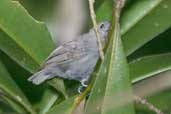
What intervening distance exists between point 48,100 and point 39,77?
0.32ft

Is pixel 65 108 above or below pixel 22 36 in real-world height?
below

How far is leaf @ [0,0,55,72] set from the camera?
5.86 ft

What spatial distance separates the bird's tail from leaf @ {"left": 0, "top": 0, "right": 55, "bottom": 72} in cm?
7

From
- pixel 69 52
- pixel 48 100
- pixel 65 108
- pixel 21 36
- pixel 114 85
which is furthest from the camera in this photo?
pixel 69 52

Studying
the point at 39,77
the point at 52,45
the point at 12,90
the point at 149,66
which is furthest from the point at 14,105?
the point at 149,66

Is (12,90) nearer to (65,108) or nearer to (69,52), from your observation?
(65,108)

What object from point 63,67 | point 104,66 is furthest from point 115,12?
point 63,67

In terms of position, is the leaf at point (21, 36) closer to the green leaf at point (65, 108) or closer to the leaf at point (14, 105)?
the leaf at point (14, 105)

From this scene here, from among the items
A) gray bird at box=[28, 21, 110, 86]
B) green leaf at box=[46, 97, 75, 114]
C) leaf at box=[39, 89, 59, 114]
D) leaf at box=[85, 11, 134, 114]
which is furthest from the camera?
gray bird at box=[28, 21, 110, 86]

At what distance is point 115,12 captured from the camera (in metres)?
1.25

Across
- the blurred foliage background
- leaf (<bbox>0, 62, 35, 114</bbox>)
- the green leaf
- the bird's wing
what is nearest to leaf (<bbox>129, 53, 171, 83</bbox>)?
the blurred foliage background

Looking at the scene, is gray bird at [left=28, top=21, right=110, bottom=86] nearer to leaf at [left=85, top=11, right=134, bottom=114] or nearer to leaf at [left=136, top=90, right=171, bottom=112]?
leaf at [left=136, top=90, right=171, bottom=112]

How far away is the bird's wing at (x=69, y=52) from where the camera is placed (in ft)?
7.64

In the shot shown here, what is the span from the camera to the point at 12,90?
73.7 inches
